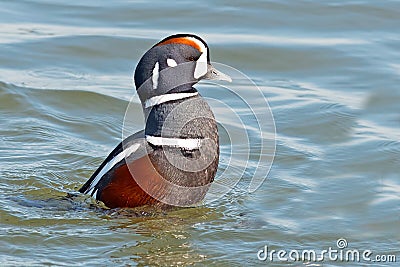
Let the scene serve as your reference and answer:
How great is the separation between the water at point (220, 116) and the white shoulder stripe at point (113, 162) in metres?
0.22

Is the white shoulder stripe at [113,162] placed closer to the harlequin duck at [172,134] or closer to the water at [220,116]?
the harlequin duck at [172,134]

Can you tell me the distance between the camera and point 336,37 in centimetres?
1526

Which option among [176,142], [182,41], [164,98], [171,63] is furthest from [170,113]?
→ [182,41]

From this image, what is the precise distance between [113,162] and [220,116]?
3.16m

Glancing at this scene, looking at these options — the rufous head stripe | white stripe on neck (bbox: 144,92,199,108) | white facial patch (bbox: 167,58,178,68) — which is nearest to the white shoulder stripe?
white stripe on neck (bbox: 144,92,199,108)

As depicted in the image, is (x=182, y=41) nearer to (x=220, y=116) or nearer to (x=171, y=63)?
(x=171, y=63)

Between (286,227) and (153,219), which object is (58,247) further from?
(286,227)

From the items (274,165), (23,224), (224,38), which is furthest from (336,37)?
(23,224)

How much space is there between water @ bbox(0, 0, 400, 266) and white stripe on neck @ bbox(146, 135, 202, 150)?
2.28 ft

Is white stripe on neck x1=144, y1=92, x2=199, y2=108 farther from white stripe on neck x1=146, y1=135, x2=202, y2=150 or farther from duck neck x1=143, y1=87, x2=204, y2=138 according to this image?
A: white stripe on neck x1=146, y1=135, x2=202, y2=150

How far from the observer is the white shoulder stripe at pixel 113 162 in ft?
31.1

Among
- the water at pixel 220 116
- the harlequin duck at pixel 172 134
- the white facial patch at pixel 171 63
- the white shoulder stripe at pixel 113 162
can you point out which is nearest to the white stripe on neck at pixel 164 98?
the harlequin duck at pixel 172 134

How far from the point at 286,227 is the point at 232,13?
744cm

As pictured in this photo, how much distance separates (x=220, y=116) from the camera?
12.6 meters
